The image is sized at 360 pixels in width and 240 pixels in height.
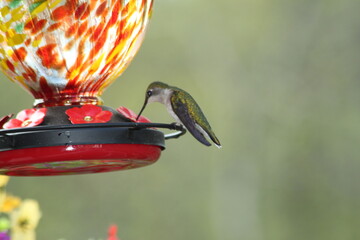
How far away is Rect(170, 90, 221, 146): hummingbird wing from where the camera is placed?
7.68 ft

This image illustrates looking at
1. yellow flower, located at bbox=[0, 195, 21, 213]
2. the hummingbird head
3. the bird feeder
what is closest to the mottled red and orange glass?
the bird feeder

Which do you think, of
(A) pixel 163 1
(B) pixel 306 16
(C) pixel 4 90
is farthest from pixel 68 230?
(B) pixel 306 16

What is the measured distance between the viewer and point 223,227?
1188 centimetres

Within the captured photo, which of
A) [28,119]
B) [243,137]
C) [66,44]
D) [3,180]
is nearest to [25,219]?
[3,180]

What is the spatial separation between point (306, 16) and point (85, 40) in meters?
9.34

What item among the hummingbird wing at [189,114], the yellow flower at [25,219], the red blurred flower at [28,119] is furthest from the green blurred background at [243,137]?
the red blurred flower at [28,119]

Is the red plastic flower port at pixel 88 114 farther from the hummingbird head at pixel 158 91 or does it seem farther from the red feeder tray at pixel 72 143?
the hummingbird head at pixel 158 91

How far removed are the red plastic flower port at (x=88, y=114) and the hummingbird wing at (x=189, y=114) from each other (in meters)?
0.25

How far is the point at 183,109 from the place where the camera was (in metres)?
2.38

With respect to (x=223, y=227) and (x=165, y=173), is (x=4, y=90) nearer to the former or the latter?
(x=165, y=173)

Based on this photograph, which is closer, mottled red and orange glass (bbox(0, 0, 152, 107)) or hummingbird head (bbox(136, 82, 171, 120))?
mottled red and orange glass (bbox(0, 0, 152, 107))

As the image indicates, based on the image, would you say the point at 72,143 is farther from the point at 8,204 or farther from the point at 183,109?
the point at 183,109

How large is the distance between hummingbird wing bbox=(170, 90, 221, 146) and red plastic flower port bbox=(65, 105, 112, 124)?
0.25m

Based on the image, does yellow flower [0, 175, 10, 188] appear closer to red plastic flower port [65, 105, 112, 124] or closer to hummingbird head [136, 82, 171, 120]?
red plastic flower port [65, 105, 112, 124]
